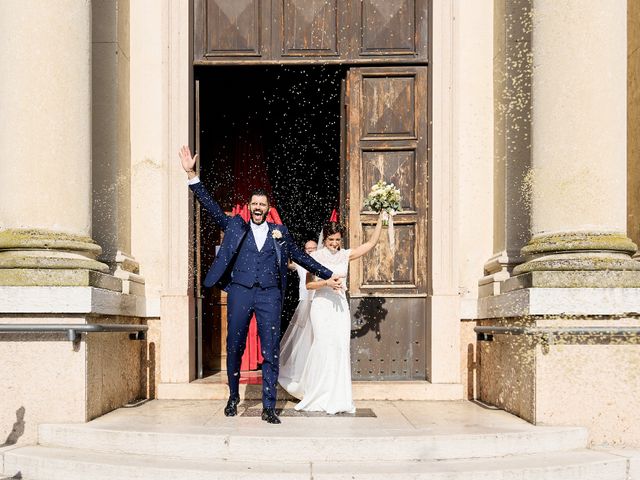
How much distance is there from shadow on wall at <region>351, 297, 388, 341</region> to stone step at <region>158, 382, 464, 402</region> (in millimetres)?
636

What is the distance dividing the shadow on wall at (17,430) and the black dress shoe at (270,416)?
2077 millimetres

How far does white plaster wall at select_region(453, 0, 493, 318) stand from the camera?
10.1m

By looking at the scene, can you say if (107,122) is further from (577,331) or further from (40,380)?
(577,331)

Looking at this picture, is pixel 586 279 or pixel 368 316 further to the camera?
pixel 368 316

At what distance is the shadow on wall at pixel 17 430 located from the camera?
768 centimetres

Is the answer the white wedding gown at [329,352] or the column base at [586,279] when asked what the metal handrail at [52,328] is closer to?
the white wedding gown at [329,352]

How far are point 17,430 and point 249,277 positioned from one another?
239cm

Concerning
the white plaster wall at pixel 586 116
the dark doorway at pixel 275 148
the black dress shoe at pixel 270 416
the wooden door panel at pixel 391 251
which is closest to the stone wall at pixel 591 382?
the white plaster wall at pixel 586 116

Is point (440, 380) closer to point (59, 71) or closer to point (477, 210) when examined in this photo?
point (477, 210)

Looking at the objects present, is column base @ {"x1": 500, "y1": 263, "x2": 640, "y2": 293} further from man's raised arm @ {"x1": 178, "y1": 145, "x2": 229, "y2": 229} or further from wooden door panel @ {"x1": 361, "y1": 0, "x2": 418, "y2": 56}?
wooden door panel @ {"x1": 361, "y1": 0, "x2": 418, "y2": 56}

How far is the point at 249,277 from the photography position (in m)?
8.15

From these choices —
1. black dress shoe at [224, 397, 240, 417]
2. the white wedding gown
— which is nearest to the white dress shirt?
the white wedding gown

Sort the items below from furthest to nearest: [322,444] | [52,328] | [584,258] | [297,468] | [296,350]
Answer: [296,350], [584,258], [52,328], [322,444], [297,468]

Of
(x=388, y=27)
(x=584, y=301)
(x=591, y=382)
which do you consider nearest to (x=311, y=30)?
(x=388, y=27)
